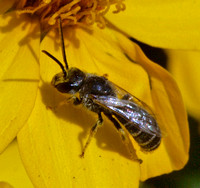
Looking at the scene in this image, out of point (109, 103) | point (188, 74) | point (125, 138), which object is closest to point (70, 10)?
point (109, 103)

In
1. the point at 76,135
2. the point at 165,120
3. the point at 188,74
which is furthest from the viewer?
the point at 188,74

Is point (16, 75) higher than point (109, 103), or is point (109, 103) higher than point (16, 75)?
point (16, 75)

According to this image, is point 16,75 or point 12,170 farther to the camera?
point 12,170

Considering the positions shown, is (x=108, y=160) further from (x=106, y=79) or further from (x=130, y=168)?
(x=106, y=79)

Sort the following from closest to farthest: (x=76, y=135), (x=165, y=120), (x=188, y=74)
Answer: (x=76, y=135) < (x=165, y=120) < (x=188, y=74)

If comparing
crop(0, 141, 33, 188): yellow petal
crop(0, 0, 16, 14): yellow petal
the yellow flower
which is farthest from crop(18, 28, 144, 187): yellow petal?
crop(0, 141, 33, 188): yellow petal

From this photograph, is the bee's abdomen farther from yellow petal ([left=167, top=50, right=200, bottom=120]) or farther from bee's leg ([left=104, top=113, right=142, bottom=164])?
yellow petal ([left=167, top=50, right=200, bottom=120])

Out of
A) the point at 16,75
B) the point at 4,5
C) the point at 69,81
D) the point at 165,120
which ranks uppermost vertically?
the point at 4,5

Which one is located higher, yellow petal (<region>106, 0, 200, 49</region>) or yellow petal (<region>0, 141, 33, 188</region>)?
yellow petal (<region>106, 0, 200, 49</region>)

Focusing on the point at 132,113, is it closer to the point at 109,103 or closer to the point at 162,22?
the point at 109,103
